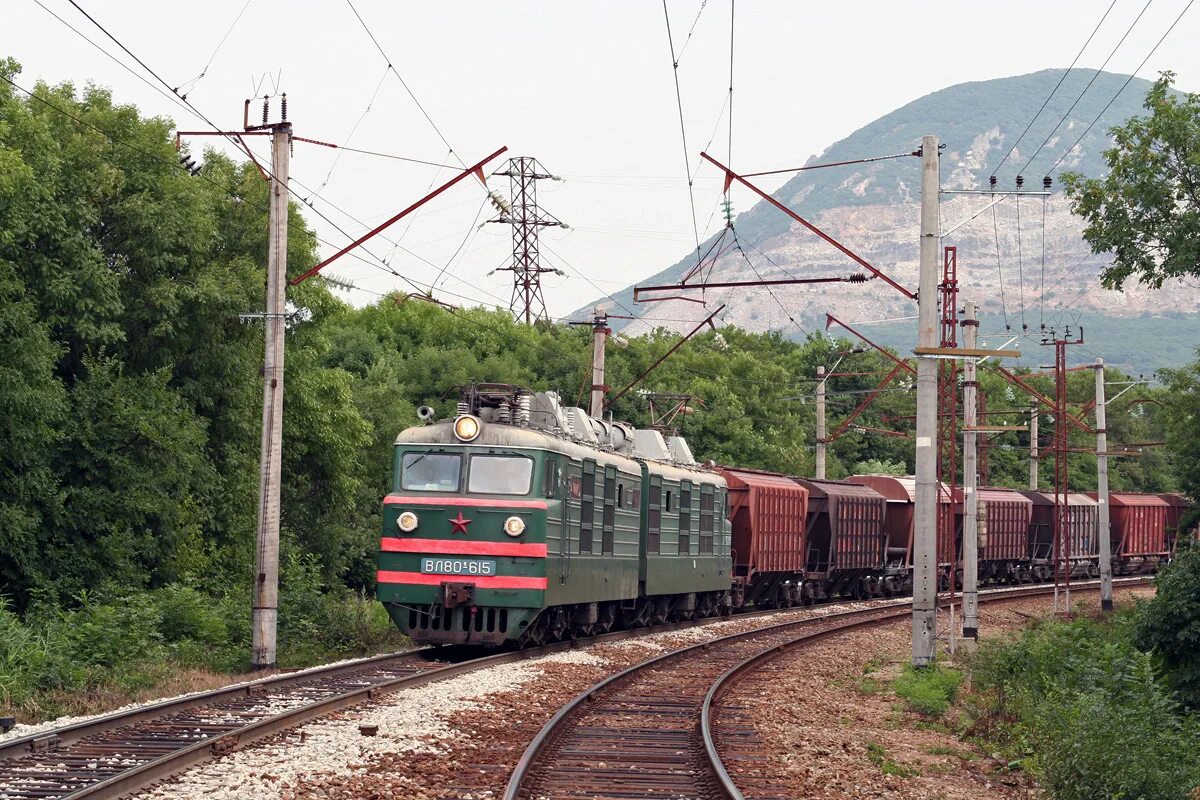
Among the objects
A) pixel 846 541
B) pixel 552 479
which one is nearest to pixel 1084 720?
pixel 552 479

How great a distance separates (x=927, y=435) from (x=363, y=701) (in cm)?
1063

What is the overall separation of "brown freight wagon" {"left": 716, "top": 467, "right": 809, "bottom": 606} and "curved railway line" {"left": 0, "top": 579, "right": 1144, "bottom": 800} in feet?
48.1

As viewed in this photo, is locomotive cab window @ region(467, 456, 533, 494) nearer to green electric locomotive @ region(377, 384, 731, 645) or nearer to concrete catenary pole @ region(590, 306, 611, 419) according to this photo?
green electric locomotive @ region(377, 384, 731, 645)

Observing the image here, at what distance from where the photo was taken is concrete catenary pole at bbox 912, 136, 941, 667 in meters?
21.9

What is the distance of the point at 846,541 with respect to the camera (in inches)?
1636

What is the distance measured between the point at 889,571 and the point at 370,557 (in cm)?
1653

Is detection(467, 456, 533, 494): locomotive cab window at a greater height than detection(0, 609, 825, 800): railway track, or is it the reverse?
detection(467, 456, 533, 494): locomotive cab window

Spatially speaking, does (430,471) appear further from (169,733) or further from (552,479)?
(169,733)

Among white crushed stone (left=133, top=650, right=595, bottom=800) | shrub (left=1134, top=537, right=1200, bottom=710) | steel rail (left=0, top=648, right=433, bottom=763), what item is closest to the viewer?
white crushed stone (left=133, top=650, right=595, bottom=800)

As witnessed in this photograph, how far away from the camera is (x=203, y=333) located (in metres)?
30.5

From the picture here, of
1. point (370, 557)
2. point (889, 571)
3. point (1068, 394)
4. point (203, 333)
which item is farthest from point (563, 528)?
point (1068, 394)

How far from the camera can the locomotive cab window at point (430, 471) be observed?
2042 centimetres

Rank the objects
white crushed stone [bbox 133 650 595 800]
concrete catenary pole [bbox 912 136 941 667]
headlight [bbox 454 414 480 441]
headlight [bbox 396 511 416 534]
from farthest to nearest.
Result: concrete catenary pole [bbox 912 136 941 667] → headlight [bbox 454 414 480 441] → headlight [bbox 396 511 416 534] → white crushed stone [bbox 133 650 595 800]

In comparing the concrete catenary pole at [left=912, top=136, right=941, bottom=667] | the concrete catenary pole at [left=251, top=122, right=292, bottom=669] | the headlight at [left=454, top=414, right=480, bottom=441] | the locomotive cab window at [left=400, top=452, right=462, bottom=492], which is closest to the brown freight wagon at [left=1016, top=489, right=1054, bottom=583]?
the concrete catenary pole at [left=912, top=136, right=941, bottom=667]
